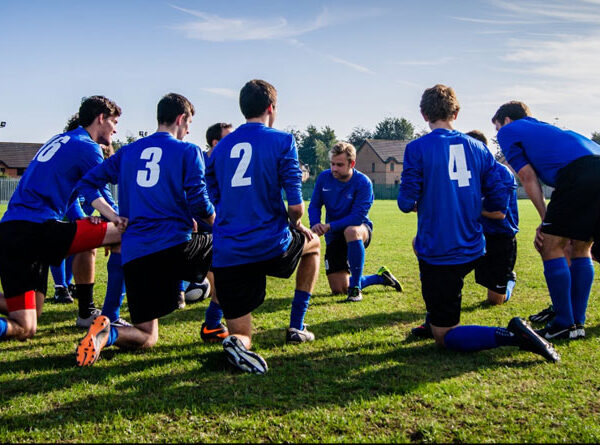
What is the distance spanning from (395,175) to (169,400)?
8074cm

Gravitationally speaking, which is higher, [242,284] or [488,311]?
[242,284]

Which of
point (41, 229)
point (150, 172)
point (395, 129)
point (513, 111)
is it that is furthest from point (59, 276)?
point (395, 129)

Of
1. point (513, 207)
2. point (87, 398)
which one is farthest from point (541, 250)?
point (87, 398)

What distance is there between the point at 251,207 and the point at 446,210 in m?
1.63

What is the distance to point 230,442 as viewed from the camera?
9.07 feet

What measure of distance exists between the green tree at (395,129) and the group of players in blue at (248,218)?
112 metres

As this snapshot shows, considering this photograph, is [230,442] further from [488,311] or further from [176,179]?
[488,311]

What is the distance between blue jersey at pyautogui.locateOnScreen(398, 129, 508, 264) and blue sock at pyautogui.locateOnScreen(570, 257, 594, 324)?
1.25m

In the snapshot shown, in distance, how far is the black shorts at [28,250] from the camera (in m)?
4.57

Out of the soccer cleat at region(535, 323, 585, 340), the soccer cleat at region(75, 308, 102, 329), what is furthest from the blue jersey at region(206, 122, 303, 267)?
the soccer cleat at region(535, 323, 585, 340)

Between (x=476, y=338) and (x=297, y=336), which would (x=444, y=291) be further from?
(x=297, y=336)

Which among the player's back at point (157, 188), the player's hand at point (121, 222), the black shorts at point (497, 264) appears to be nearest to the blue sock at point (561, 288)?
the black shorts at point (497, 264)

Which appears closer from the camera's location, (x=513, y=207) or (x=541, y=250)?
(x=541, y=250)

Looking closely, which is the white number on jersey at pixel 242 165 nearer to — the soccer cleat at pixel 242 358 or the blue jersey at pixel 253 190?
the blue jersey at pixel 253 190
